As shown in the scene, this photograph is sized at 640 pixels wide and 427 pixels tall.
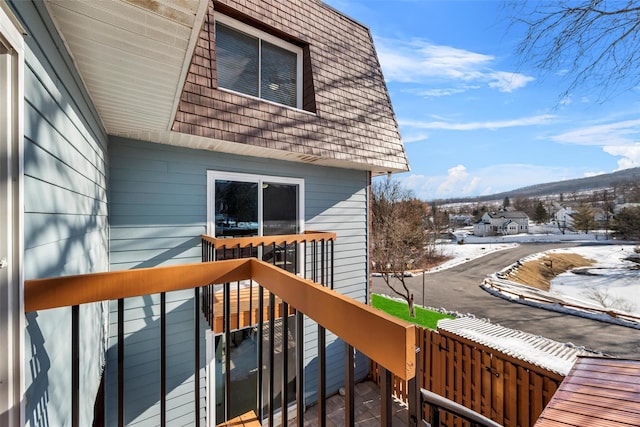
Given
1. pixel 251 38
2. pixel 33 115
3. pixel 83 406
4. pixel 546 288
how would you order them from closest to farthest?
pixel 33 115
pixel 83 406
pixel 251 38
pixel 546 288

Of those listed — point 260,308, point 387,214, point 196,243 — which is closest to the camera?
point 260,308

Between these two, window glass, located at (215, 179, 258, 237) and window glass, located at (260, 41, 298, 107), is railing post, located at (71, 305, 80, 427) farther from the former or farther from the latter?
window glass, located at (260, 41, 298, 107)

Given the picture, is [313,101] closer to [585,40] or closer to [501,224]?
[585,40]

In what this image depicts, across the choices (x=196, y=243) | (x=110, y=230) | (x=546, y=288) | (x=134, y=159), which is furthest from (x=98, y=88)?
(x=546, y=288)

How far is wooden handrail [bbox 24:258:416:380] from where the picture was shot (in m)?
0.69

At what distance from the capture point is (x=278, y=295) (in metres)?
1.19

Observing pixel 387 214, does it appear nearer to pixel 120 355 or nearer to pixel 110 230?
pixel 110 230

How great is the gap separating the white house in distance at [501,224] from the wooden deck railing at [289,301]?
55584 mm

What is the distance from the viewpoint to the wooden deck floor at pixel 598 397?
93.7 inches

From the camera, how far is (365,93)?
5398mm

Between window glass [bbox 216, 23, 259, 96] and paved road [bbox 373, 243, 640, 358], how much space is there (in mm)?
13081

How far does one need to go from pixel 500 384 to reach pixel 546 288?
72.3 feet

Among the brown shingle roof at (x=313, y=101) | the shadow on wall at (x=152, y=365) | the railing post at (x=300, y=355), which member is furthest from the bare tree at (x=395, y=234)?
the railing post at (x=300, y=355)

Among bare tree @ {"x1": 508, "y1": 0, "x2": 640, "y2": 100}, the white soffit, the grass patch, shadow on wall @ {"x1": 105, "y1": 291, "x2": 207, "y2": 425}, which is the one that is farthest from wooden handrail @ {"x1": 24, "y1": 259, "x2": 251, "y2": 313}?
the grass patch
